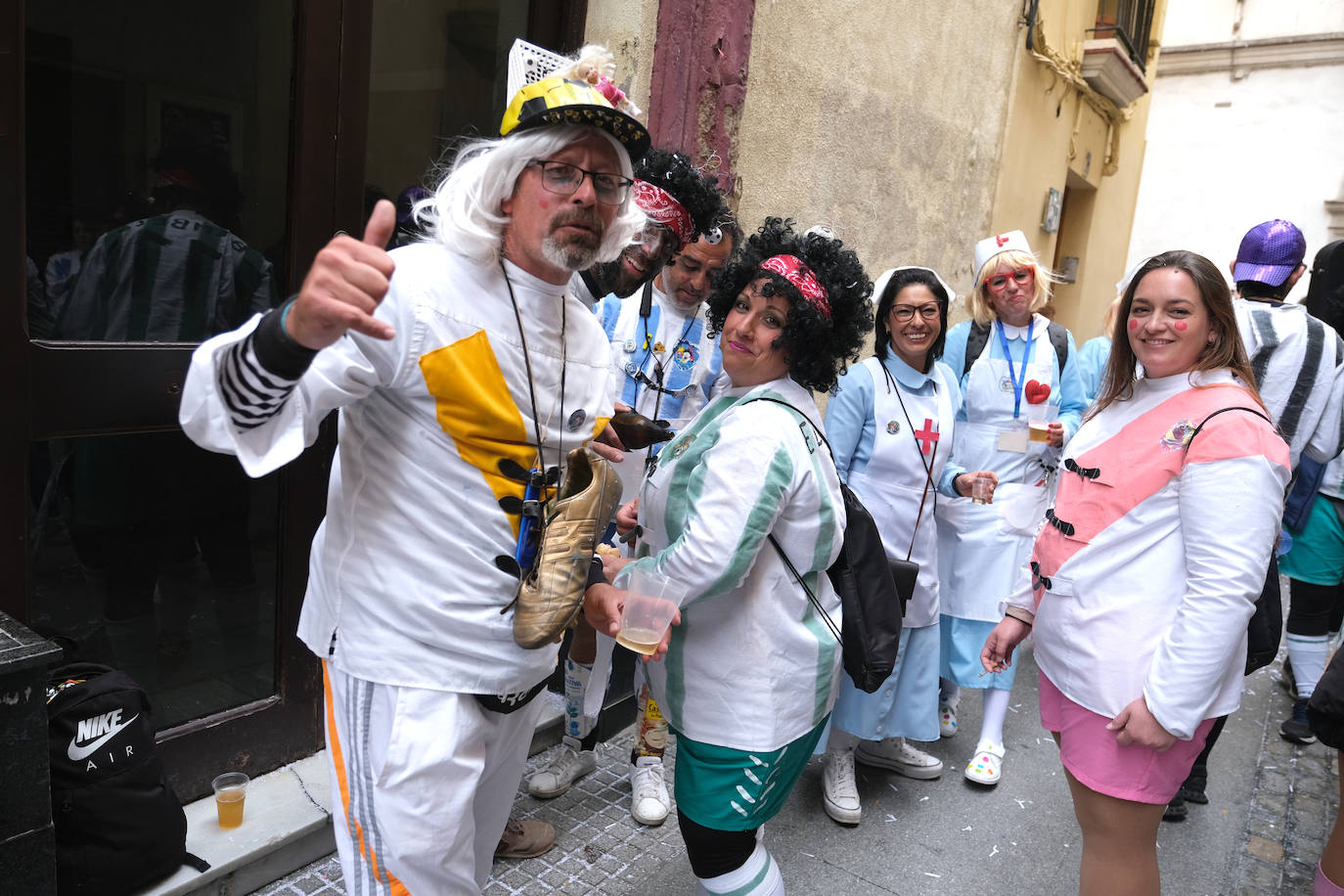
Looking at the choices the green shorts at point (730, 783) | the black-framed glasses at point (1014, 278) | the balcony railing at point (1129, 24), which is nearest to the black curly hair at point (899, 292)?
the black-framed glasses at point (1014, 278)

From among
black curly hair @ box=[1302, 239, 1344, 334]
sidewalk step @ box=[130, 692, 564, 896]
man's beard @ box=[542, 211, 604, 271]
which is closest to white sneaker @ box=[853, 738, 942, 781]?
sidewalk step @ box=[130, 692, 564, 896]

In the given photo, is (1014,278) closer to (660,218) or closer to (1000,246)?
(1000,246)

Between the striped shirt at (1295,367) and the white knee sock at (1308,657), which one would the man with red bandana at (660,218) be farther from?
the white knee sock at (1308,657)

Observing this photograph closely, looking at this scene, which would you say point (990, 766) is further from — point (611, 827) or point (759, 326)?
point (759, 326)

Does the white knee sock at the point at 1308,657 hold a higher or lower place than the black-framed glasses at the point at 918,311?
lower

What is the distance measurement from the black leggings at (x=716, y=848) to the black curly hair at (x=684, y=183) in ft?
6.37

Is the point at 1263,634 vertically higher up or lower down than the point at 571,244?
lower down

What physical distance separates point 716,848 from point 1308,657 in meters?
3.84

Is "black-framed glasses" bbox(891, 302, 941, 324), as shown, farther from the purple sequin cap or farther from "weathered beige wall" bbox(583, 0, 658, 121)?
"weathered beige wall" bbox(583, 0, 658, 121)

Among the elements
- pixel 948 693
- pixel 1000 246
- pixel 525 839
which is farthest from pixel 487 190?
pixel 948 693

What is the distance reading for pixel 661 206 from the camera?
3016 millimetres

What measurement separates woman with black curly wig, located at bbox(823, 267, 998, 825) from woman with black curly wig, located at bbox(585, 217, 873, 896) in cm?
125

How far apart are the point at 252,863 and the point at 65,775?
67 cm

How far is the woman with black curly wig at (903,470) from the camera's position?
352 centimetres
